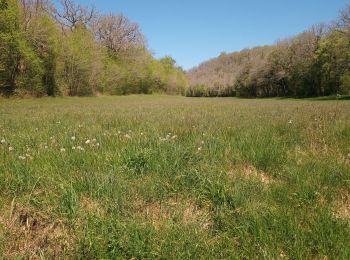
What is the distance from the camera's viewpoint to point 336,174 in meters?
4.63

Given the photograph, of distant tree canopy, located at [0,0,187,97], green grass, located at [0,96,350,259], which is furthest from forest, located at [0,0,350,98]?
green grass, located at [0,96,350,259]

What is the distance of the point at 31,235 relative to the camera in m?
3.48

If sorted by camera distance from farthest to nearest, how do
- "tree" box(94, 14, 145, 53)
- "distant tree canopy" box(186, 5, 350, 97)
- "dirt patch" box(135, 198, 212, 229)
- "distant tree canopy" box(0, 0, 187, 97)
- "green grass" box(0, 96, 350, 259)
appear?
"tree" box(94, 14, 145, 53), "distant tree canopy" box(186, 5, 350, 97), "distant tree canopy" box(0, 0, 187, 97), "dirt patch" box(135, 198, 212, 229), "green grass" box(0, 96, 350, 259)

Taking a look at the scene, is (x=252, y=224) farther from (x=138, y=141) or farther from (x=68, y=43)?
(x=68, y=43)

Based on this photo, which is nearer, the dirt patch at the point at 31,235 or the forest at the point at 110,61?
the dirt patch at the point at 31,235

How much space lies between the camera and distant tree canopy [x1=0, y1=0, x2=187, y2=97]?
126ft

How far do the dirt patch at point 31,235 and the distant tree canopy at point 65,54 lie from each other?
115 feet

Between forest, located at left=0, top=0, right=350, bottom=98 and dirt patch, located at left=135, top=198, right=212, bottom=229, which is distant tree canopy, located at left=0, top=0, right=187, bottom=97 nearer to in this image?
forest, located at left=0, top=0, right=350, bottom=98

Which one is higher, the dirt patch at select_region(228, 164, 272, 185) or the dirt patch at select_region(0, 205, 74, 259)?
the dirt patch at select_region(228, 164, 272, 185)

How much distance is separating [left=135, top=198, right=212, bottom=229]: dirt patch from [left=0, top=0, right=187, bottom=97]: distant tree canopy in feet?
116

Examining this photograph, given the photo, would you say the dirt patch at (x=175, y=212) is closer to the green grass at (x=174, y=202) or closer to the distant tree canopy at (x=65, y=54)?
the green grass at (x=174, y=202)

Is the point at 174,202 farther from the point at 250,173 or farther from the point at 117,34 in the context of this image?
the point at 117,34

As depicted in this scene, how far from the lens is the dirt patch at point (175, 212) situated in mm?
3613

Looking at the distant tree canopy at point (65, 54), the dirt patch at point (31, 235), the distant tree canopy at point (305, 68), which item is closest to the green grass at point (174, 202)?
the dirt patch at point (31, 235)
